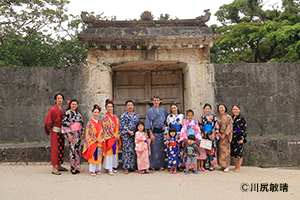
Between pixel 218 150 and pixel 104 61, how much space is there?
3682 millimetres

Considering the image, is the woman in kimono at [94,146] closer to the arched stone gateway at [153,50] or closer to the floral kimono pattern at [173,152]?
the floral kimono pattern at [173,152]

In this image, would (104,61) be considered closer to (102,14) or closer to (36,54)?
(36,54)

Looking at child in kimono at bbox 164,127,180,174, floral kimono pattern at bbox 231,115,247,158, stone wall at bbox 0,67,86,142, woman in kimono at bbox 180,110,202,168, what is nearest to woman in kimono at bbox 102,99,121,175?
child in kimono at bbox 164,127,180,174

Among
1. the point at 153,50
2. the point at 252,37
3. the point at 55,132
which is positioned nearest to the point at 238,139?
the point at 153,50

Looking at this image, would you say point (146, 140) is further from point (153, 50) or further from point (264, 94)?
point (264, 94)

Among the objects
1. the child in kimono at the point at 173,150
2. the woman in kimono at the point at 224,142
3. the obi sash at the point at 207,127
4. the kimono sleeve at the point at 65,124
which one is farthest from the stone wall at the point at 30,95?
the woman in kimono at the point at 224,142

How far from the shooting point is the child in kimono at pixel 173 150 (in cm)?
477

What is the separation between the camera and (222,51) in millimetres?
13258

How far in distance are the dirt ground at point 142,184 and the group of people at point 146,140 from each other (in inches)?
9.5

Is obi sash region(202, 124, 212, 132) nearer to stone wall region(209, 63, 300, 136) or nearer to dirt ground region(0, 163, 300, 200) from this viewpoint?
dirt ground region(0, 163, 300, 200)

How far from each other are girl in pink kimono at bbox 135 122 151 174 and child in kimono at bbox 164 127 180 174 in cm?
43

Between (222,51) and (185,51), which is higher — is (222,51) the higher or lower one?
the higher one

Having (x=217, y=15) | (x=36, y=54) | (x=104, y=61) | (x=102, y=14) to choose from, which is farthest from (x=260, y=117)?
(x=102, y=14)

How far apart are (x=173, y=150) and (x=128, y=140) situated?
95cm
